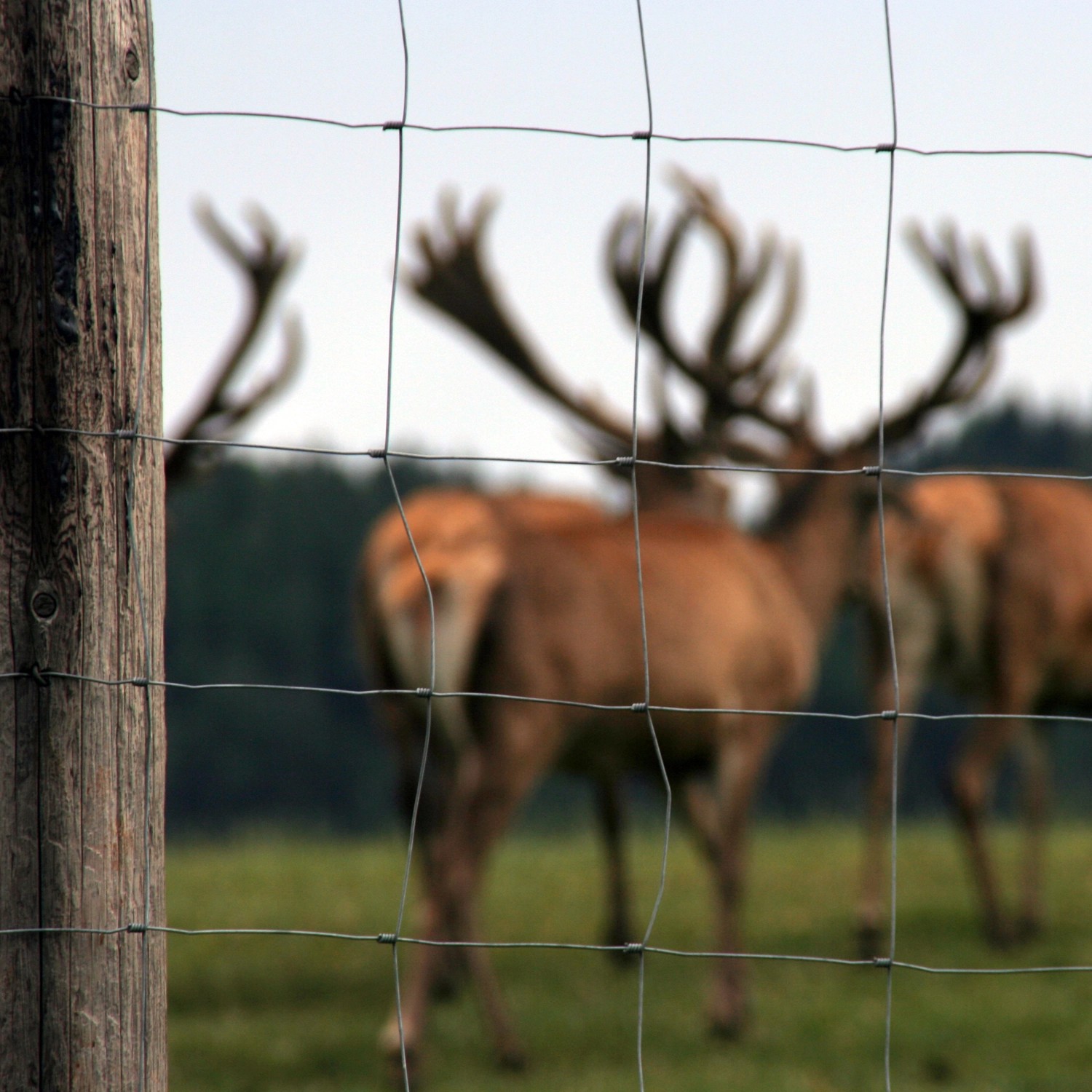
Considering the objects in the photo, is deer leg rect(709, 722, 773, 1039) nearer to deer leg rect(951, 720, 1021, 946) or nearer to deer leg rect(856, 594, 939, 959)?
deer leg rect(856, 594, 939, 959)

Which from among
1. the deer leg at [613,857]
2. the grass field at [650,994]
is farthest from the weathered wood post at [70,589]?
the deer leg at [613,857]

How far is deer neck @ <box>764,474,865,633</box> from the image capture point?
17.9 feet

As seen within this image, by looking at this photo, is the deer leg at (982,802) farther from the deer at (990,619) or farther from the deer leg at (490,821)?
the deer leg at (490,821)

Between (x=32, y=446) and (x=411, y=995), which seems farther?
(x=411, y=995)

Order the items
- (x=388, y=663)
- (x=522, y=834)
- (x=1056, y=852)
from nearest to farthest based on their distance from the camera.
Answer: (x=388, y=663), (x=1056, y=852), (x=522, y=834)

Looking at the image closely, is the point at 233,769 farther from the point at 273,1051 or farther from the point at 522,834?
the point at 273,1051

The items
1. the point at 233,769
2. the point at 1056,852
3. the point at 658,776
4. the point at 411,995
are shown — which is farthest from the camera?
the point at 233,769

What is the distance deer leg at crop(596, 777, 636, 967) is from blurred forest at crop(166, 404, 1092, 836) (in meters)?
9.78

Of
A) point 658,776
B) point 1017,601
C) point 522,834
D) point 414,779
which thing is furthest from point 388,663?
point 522,834

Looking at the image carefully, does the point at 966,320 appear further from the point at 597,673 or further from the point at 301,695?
the point at 301,695

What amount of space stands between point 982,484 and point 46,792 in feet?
17.1

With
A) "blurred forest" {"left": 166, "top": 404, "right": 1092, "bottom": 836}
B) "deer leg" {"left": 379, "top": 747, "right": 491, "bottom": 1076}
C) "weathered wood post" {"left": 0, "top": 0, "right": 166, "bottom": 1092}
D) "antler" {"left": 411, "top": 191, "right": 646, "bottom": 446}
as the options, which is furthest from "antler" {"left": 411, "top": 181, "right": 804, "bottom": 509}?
"blurred forest" {"left": 166, "top": 404, "right": 1092, "bottom": 836}

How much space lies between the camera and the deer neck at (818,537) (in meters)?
5.47

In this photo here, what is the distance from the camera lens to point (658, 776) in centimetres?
511
